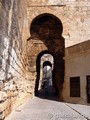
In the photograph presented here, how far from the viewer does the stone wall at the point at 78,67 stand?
10875 mm

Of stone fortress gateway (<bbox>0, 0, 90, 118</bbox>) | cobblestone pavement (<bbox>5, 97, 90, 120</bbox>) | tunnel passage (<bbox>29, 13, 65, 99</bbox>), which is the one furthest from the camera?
tunnel passage (<bbox>29, 13, 65, 99</bbox>)

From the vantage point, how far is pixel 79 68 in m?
11.3

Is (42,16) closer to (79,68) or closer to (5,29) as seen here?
(79,68)

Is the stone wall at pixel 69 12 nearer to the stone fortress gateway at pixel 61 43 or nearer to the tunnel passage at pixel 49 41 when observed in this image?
the stone fortress gateway at pixel 61 43

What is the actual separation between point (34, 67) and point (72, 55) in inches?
113

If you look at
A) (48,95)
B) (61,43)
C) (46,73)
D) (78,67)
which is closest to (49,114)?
(78,67)

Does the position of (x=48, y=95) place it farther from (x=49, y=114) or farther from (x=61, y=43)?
(x=49, y=114)

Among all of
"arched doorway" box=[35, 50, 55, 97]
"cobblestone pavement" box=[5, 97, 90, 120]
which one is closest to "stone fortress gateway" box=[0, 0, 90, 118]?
"cobblestone pavement" box=[5, 97, 90, 120]

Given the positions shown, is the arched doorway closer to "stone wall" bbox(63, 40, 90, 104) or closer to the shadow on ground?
the shadow on ground

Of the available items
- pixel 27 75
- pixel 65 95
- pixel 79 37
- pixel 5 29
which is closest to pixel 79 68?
pixel 65 95

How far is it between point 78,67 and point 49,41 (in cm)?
373

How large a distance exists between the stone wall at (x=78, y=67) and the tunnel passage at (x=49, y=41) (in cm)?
185

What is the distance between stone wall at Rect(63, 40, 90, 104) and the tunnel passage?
1.85 meters

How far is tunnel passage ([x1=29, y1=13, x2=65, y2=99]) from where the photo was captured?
14219 millimetres
